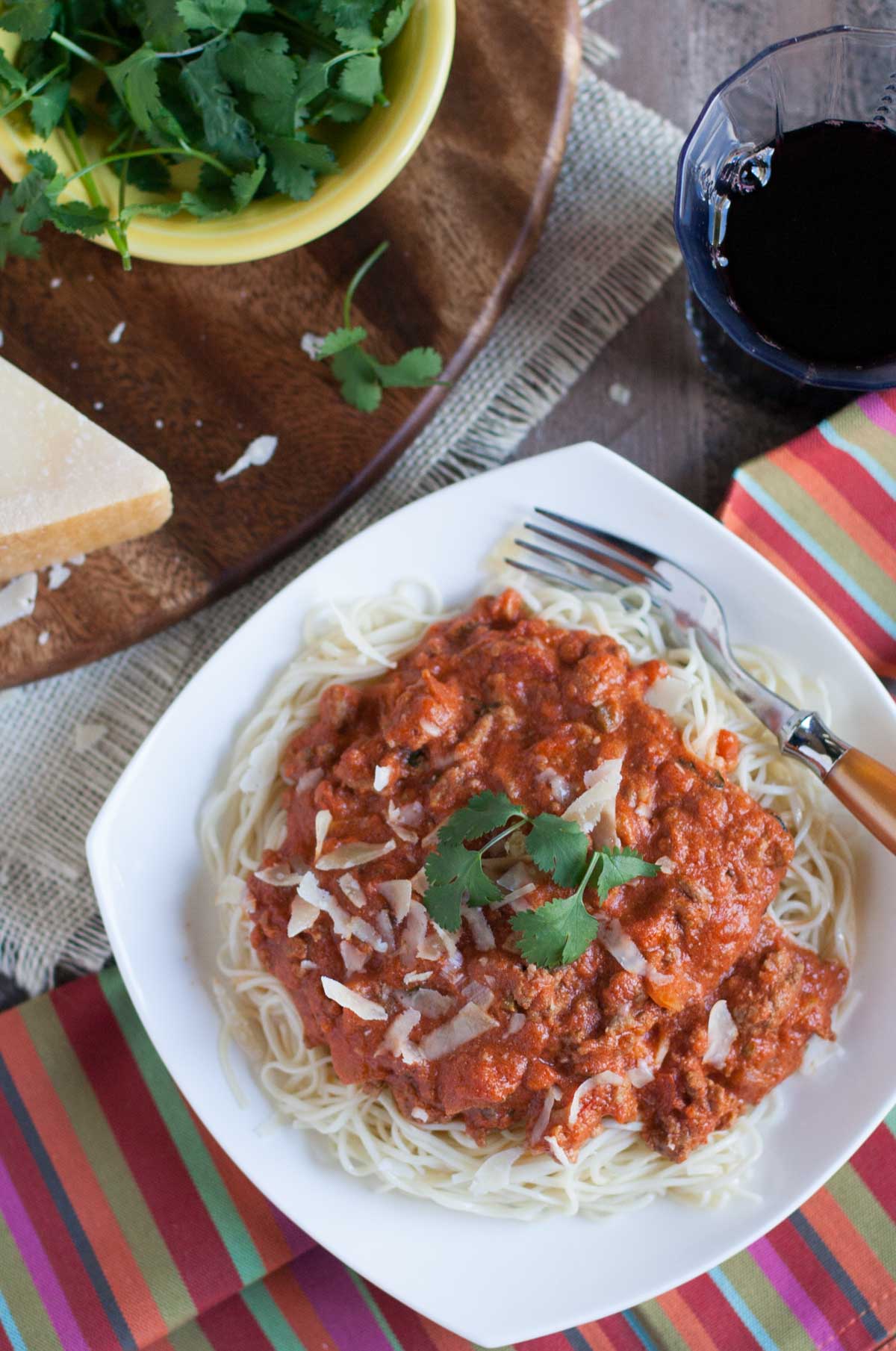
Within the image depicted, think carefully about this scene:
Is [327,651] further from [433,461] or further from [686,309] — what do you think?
[686,309]

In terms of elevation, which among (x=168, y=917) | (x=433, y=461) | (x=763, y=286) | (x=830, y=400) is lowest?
(x=168, y=917)

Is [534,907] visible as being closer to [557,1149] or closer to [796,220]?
[557,1149]

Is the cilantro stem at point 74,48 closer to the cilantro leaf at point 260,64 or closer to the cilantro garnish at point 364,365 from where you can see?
the cilantro leaf at point 260,64

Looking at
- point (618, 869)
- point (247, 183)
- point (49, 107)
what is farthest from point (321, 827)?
point (49, 107)

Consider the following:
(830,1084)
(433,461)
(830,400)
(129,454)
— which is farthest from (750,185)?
(830,1084)

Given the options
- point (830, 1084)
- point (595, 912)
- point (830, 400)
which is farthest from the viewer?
point (830, 400)

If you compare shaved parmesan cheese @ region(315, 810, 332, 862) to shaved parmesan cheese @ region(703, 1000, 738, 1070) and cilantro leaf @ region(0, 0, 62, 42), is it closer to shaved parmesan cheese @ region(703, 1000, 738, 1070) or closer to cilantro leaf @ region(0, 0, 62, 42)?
shaved parmesan cheese @ region(703, 1000, 738, 1070)

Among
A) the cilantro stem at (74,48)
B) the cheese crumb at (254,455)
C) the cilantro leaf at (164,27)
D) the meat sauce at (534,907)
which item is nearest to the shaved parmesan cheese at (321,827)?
the meat sauce at (534,907)
